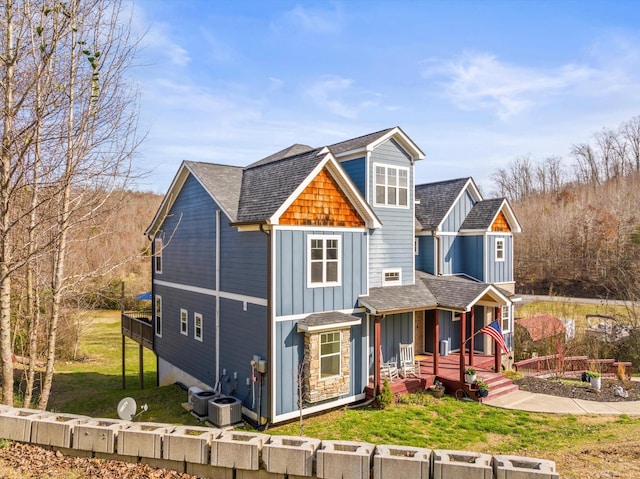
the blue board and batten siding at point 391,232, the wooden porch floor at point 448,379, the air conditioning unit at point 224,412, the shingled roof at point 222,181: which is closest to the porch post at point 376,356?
the wooden porch floor at point 448,379

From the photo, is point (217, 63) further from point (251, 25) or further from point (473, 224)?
point (473, 224)

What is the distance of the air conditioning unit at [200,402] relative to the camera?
480 inches

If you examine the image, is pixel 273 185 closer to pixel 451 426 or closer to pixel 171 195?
pixel 171 195

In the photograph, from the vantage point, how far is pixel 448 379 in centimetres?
1355

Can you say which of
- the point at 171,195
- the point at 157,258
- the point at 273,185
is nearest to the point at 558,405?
the point at 273,185

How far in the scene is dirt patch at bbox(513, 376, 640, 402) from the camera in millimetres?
13319

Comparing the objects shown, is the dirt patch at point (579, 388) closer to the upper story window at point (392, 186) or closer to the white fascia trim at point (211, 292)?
the upper story window at point (392, 186)

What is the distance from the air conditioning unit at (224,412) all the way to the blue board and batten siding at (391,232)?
5989mm

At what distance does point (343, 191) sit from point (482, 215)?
356 inches

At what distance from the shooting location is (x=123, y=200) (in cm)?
916

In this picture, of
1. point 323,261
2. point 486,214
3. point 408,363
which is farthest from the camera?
point 486,214

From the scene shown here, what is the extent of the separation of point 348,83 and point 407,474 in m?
12.7

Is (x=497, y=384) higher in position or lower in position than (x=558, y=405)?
higher

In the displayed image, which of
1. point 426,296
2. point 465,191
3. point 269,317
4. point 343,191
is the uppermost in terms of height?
point 465,191
